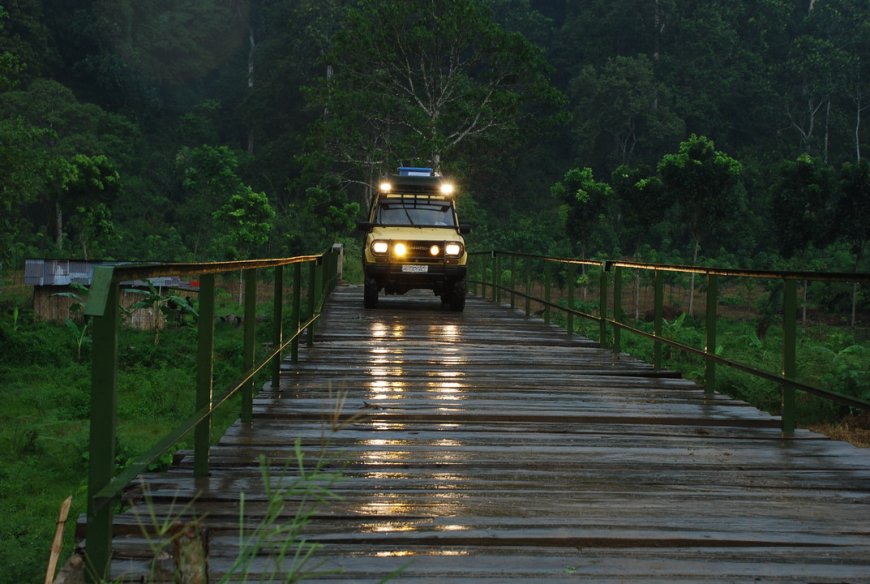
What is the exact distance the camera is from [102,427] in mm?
3361

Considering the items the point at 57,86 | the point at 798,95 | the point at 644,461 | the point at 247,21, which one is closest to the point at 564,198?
the point at 798,95

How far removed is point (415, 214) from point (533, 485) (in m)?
12.4

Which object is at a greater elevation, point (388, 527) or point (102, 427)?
point (102, 427)

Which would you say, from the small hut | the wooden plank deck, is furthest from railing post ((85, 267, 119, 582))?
the small hut

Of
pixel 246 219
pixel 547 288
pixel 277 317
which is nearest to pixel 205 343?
pixel 277 317

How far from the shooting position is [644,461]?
592cm

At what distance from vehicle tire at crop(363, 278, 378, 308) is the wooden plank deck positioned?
8.08m

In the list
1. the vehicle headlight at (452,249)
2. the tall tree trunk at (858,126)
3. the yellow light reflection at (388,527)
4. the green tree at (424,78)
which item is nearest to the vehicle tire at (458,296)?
the vehicle headlight at (452,249)

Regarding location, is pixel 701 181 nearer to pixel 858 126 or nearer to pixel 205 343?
pixel 858 126

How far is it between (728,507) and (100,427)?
9.63ft

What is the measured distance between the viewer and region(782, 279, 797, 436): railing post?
21.5 ft

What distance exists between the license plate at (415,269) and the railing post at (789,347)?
396 inches

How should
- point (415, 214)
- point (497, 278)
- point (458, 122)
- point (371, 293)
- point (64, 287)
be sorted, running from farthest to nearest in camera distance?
point (458, 122)
point (64, 287)
point (497, 278)
point (371, 293)
point (415, 214)

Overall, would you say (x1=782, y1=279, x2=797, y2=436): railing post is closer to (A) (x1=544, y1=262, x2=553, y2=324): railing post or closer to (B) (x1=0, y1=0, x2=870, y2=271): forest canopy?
(A) (x1=544, y1=262, x2=553, y2=324): railing post
